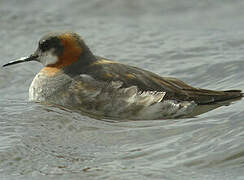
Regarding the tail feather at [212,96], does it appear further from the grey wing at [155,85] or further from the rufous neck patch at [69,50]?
the rufous neck patch at [69,50]

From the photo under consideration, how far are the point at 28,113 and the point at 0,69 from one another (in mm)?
3003

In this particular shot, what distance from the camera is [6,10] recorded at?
14.3 m

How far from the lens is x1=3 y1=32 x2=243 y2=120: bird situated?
8.19 m

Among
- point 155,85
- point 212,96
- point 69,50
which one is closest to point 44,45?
point 69,50

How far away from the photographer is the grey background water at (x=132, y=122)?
20.8ft

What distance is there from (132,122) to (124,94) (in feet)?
1.33

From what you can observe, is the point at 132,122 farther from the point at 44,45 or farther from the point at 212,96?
the point at 44,45

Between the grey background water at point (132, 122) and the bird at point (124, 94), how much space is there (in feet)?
0.68

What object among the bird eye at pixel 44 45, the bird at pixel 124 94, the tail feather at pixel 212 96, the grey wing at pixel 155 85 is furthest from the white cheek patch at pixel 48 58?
the tail feather at pixel 212 96

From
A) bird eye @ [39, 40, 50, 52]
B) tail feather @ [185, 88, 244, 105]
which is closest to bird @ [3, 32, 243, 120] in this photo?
tail feather @ [185, 88, 244, 105]

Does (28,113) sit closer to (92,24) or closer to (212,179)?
(212,179)

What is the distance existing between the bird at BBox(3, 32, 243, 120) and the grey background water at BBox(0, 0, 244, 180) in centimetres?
21

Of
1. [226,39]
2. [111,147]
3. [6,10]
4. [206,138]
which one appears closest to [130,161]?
[111,147]

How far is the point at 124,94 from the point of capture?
26.9 ft
